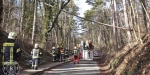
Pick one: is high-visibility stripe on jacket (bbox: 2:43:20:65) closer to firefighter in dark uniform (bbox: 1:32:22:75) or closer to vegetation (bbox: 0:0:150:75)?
firefighter in dark uniform (bbox: 1:32:22:75)

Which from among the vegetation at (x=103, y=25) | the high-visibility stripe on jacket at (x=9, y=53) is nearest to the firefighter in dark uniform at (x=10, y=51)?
the high-visibility stripe on jacket at (x=9, y=53)

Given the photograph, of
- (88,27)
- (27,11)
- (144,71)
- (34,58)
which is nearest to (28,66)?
(34,58)

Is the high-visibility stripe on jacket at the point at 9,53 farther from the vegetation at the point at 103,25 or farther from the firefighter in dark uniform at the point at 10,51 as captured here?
the vegetation at the point at 103,25

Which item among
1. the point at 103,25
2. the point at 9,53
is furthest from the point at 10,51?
the point at 103,25

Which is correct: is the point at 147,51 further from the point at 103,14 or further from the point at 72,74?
the point at 103,14

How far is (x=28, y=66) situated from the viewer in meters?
18.7

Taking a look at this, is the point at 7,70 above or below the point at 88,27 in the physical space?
below

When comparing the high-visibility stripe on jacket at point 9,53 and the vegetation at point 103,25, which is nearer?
the high-visibility stripe on jacket at point 9,53

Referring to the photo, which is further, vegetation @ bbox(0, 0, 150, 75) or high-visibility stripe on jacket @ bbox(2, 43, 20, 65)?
vegetation @ bbox(0, 0, 150, 75)

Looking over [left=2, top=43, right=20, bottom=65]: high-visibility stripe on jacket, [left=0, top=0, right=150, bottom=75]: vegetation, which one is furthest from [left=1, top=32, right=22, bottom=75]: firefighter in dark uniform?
[left=0, top=0, right=150, bottom=75]: vegetation

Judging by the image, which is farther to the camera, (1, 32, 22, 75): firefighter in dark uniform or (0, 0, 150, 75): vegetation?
(0, 0, 150, 75): vegetation

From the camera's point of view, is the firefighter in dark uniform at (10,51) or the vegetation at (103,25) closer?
the firefighter in dark uniform at (10,51)

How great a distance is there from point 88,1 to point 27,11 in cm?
1509

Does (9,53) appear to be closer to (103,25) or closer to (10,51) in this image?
(10,51)
